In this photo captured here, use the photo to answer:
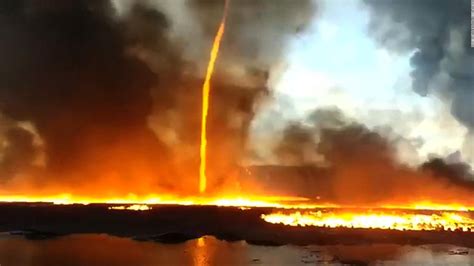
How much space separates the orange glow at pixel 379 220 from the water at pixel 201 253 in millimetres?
3424

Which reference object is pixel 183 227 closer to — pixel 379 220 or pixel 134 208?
pixel 134 208

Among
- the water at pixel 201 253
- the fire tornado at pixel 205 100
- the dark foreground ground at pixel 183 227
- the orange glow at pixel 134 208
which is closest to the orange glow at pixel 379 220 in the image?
the dark foreground ground at pixel 183 227

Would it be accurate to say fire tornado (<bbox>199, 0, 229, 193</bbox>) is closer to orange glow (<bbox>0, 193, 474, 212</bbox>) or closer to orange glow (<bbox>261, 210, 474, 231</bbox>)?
orange glow (<bbox>0, 193, 474, 212</bbox>)

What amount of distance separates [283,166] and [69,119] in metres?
14.7

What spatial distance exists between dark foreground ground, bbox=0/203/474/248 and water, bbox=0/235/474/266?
1142 mm

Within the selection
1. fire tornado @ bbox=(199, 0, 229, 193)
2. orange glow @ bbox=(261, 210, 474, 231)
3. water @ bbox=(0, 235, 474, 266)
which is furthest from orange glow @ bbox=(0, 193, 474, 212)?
water @ bbox=(0, 235, 474, 266)

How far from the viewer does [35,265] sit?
22.6 meters

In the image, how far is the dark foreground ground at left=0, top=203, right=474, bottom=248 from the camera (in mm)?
29859

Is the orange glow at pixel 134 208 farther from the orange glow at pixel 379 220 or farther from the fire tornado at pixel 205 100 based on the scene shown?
the orange glow at pixel 379 220

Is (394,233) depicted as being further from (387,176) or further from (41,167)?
(41,167)

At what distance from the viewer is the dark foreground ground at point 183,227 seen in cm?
2986

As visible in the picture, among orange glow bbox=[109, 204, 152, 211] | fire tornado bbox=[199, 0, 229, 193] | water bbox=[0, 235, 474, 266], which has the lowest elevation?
water bbox=[0, 235, 474, 266]

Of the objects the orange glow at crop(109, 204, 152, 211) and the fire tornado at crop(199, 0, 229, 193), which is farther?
the fire tornado at crop(199, 0, 229, 193)

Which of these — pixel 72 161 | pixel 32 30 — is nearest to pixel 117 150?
pixel 72 161
